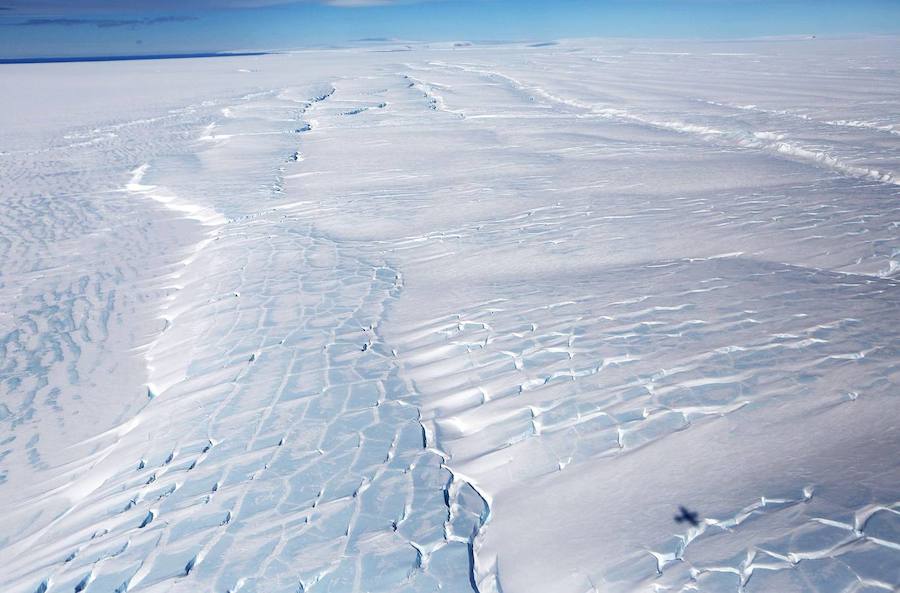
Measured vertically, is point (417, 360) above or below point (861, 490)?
below

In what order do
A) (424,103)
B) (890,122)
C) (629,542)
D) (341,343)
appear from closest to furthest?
1. (629,542)
2. (341,343)
3. (890,122)
4. (424,103)

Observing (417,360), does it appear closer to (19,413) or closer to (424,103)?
(19,413)

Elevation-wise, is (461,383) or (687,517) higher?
(687,517)

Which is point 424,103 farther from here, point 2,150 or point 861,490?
point 861,490

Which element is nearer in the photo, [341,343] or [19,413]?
[19,413]

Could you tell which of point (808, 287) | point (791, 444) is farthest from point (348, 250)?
point (791, 444)

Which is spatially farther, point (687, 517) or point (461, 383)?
point (461, 383)

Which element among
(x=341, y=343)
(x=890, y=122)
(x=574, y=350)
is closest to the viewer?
(x=574, y=350)
